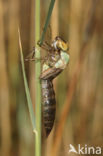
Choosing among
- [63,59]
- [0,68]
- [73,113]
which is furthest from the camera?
[73,113]

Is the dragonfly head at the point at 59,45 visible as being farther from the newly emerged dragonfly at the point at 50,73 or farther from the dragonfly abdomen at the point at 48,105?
the dragonfly abdomen at the point at 48,105

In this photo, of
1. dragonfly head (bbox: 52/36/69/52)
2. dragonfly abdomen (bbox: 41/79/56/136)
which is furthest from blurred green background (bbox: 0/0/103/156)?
dragonfly abdomen (bbox: 41/79/56/136)

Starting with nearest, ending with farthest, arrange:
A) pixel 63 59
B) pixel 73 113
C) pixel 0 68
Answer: pixel 63 59 → pixel 0 68 → pixel 73 113

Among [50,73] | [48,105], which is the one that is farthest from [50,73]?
[48,105]

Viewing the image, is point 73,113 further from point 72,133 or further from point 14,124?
point 14,124

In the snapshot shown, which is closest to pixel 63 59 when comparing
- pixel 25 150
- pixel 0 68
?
A: pixel 0 68

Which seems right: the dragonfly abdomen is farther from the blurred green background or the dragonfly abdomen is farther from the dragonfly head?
the blurred green background

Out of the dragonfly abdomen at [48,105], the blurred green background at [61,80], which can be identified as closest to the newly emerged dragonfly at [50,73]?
the dragonfly abdomen at [48,105]

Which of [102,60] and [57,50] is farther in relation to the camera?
[102,60]

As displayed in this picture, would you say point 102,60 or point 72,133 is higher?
point 102,60
